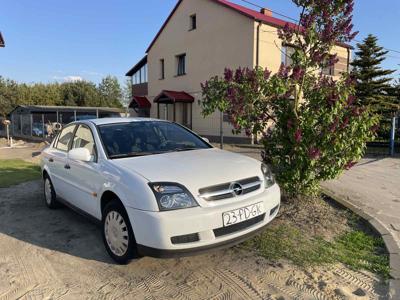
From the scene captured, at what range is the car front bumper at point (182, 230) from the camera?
3088mm

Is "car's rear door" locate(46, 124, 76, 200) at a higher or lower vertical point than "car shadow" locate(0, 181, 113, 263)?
higher

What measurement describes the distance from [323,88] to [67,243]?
413cm

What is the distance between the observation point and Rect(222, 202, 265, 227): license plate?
3254 millimetres

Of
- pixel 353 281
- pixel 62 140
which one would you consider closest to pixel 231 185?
pixel 353 281

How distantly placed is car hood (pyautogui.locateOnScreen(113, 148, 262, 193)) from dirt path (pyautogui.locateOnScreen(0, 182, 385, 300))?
0.92 m

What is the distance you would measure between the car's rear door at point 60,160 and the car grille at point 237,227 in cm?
269

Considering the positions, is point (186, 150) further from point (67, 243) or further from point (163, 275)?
point (67, 243)

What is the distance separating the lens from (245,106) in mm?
5176

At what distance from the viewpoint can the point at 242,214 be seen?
336 centimetres

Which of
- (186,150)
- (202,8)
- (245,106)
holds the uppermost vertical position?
(202,8)

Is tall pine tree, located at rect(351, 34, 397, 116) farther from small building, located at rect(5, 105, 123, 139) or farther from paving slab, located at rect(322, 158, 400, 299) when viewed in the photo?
small building, located at rect(5, 105, 123, 139)

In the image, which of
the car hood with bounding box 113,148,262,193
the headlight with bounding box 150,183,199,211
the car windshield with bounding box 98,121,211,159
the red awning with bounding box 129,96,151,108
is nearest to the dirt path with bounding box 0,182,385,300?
the headlight with bounding box 150,183,199,211

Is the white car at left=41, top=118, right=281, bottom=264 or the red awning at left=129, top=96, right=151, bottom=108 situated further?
the red awning at left=129, top=96, right=151, bottom=108

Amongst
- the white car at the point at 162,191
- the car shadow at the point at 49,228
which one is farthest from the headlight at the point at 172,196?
the car shadow at the point at 49,228
